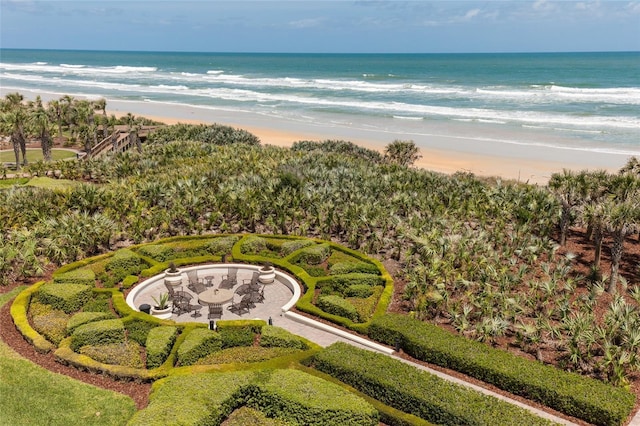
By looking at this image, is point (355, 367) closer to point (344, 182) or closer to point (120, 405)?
point (120, 405)

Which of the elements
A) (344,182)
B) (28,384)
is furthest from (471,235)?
(28,384)

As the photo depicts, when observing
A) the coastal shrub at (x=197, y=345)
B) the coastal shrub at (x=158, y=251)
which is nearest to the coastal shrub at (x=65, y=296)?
the coastal shrub at (x=158, y=251)

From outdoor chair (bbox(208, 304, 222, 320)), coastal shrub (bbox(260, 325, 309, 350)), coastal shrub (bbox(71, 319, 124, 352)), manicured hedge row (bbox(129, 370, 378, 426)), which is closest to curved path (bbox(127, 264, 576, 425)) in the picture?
outdoor chair (bbox(208, 304, 222, 320))

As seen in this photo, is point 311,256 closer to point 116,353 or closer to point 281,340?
point 281,340

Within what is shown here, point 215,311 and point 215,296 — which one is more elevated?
point 215,296

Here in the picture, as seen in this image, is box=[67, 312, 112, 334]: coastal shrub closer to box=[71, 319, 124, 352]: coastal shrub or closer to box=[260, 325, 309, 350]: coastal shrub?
box=[71, 319, 124, 352]: coastal shrub

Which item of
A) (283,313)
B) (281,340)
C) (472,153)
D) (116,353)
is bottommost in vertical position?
(283,313)

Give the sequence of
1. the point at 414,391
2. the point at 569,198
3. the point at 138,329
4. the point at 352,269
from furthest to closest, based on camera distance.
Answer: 1. the point at 569,198
2. the point at 352,269
3. the point at 138,329
4. the point at 414,391

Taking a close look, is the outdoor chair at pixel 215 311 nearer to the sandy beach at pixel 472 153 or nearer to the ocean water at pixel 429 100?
the sandy beach at pixel 472 153

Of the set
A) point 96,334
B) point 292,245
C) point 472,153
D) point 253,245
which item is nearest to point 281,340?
point 96,334
